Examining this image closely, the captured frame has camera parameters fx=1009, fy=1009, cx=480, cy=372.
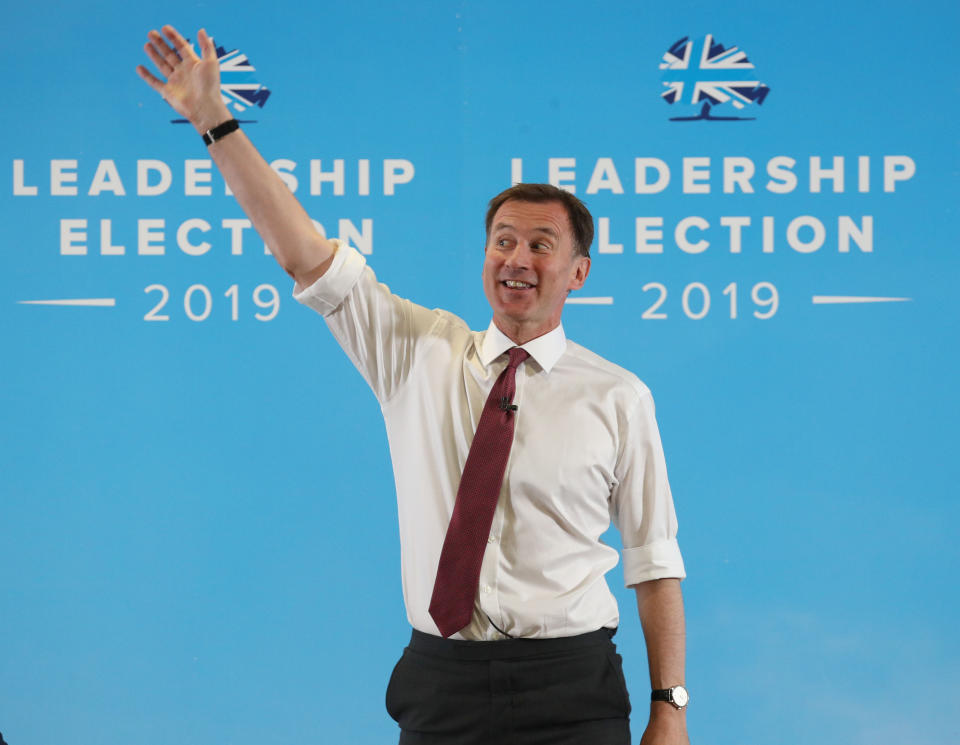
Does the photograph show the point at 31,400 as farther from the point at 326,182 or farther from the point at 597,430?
the point at 597,430

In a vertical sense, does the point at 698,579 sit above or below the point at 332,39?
below

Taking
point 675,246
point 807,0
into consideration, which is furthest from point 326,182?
point 807,0

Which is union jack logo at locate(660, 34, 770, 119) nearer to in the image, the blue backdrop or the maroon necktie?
the blue backdrop

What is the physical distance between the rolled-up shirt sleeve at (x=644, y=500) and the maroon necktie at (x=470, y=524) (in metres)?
0.22

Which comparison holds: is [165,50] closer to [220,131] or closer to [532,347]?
[220,131]

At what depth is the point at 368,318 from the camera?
159 centimetres

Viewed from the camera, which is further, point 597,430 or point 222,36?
point 222,36

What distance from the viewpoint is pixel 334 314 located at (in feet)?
5.08

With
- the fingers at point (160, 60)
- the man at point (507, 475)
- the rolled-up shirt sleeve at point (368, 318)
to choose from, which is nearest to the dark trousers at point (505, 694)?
the man at point (507, 475)

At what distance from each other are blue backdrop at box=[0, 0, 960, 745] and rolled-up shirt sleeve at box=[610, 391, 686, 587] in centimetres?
105

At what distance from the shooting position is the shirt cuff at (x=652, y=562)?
5.50ft

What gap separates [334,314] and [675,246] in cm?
143

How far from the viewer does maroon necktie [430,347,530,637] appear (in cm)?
151

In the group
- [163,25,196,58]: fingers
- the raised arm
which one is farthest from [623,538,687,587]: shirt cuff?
[163,25,196,58]: fingers
